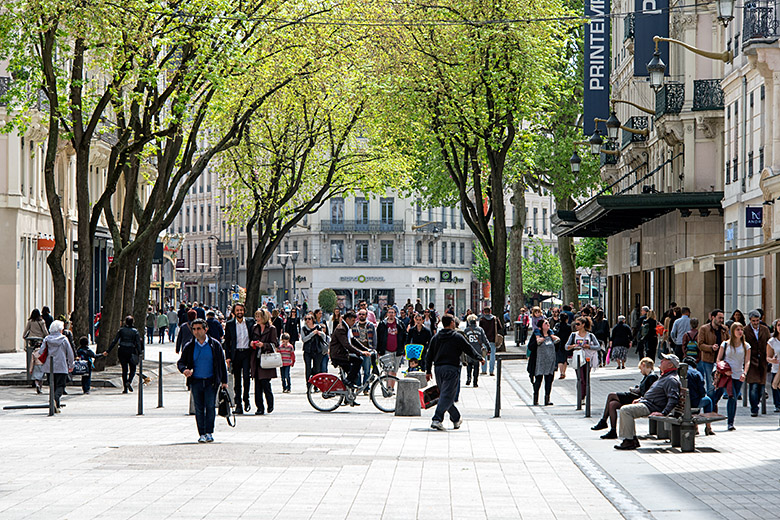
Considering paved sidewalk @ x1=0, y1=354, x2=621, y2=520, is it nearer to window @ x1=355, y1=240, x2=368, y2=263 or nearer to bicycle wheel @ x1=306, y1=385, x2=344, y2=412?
bicycle wheel @ x1=306, y1=385, x2=344, y2=412

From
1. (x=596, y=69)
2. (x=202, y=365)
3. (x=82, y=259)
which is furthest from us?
(x=596, y=69)

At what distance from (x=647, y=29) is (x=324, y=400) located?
75.0 ft

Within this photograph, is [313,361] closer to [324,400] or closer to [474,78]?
[324,400]

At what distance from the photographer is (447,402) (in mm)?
18891

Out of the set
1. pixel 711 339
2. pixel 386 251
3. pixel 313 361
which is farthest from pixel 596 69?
pixel 386 251

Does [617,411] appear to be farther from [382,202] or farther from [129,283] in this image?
[382,202]

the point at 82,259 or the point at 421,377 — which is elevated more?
the point at 82,259

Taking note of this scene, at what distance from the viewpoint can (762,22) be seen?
30.2 metres

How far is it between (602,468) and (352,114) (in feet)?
101

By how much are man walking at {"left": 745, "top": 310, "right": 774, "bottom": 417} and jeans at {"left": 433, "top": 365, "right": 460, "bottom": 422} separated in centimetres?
481

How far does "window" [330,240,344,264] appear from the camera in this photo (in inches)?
4360

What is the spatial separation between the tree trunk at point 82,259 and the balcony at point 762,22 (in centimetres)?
1444

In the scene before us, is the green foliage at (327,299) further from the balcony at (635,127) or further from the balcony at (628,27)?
the balcony at (628,27)

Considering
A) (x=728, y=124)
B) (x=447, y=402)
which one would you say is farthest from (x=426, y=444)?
(x=728, y=124)
